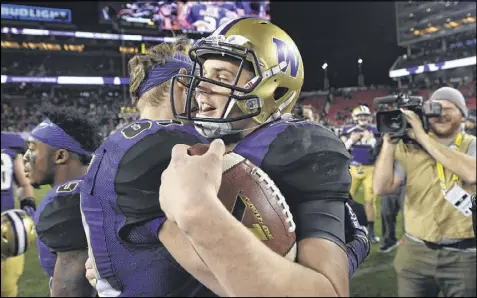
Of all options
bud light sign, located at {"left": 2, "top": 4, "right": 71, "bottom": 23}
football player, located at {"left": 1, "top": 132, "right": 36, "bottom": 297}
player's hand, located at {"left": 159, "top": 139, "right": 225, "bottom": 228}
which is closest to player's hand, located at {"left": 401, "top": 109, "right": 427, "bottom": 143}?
player's hand, located at {"left": 159, "top": 139, "right": 225, "bottom": 228}

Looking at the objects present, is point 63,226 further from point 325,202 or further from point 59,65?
point 59,65

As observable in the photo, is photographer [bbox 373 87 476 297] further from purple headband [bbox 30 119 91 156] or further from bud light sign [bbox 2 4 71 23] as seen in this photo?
bud light sign [bbox 2 4 71 23]

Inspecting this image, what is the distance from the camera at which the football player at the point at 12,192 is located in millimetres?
3471

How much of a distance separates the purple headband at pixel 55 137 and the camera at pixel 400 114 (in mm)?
1792

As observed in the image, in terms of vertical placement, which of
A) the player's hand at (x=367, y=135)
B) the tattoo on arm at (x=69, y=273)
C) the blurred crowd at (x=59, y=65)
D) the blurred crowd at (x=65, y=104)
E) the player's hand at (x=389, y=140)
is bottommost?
the tattoo on arm at (x=69, y=273)

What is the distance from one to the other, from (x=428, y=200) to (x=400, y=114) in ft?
2.29

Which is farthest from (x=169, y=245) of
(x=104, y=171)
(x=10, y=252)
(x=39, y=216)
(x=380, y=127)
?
(x=10, y=252)

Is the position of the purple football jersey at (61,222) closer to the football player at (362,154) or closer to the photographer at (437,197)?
the photographer at (437,197)

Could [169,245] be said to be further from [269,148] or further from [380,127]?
[380,127]

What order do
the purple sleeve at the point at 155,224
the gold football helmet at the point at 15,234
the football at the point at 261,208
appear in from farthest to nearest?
the gold football helmet at the point at 15,234, the purple sleeve at the point at 155,224, the football at the point at 261,208

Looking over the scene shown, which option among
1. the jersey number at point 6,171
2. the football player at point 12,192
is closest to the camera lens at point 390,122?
the football player at point 12,192

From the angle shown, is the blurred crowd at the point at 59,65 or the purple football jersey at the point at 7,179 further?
the blurred crowd at the point at 59,65

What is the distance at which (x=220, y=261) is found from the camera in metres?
0.70

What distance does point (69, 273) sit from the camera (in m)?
1.94
